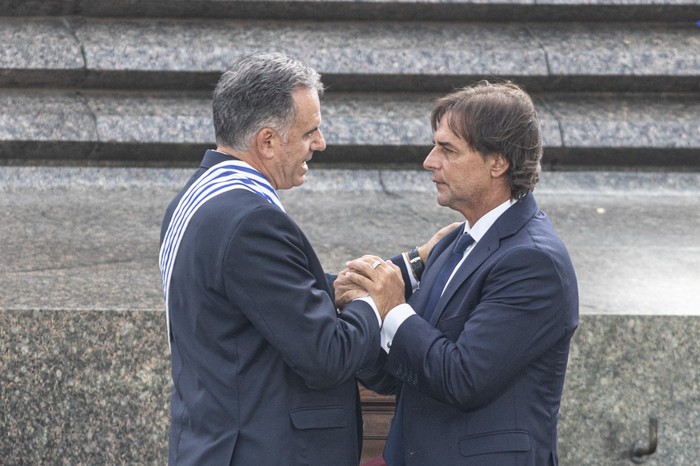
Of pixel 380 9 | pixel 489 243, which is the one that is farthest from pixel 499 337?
pixel 380 9

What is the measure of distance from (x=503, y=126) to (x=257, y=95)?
0.62 meters

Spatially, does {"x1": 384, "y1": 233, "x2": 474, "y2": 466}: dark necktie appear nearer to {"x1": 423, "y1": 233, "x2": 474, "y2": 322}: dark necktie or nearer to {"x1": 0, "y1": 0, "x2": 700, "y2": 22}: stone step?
{"x1": 423, "y1": 233, "x2": 474, "y2": 322}: dark necktie

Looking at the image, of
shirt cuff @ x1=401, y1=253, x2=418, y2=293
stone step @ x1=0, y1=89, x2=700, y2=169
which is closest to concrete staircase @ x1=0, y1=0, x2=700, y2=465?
stone step @ x1=0, y1=89, x2=700, y2=169

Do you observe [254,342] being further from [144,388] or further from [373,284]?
[144,388]

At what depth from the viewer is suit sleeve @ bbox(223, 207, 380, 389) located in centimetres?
254

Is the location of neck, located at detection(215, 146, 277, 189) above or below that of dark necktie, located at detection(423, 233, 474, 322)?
above

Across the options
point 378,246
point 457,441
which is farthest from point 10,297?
point 457,441

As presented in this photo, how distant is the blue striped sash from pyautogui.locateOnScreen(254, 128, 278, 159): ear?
0.17 feet

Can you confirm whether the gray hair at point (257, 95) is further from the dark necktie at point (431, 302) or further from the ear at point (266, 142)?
the dark necktie at point (431, 302)

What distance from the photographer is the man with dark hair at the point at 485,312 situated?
271 cm

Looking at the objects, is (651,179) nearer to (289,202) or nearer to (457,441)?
(289,202)

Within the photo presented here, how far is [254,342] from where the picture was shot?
8.54 ft

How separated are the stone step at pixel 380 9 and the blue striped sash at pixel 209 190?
3025 millimetres

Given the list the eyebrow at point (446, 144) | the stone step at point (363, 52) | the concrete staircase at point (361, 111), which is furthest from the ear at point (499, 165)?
the stone step at point (363, 52)
